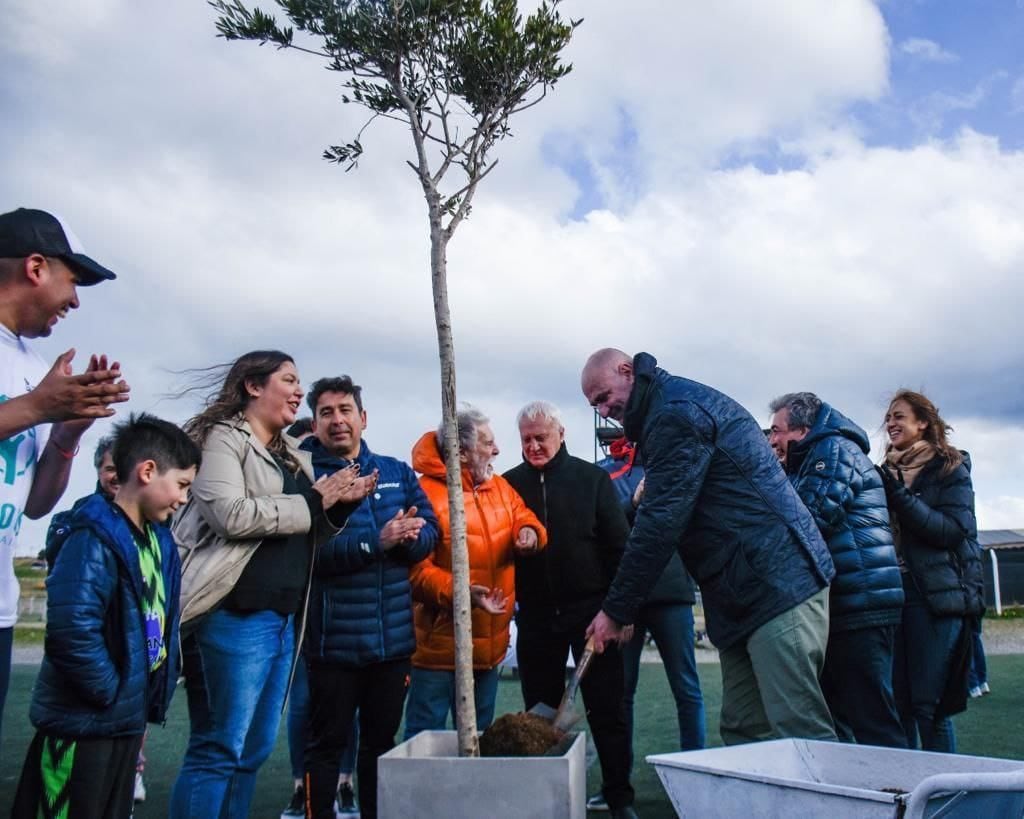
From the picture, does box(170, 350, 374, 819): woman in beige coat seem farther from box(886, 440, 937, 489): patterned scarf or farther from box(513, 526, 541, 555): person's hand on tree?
box(886, 440, 937, 489): patterned scarf

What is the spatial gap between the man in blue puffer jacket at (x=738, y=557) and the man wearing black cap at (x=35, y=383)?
6.53 ft

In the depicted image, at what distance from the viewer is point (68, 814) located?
2684 millimetres

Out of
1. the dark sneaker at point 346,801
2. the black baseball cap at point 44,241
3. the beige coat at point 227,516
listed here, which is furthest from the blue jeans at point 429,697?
the black baseball cap at point 44,241

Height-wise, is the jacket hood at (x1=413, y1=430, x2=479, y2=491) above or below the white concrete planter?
above

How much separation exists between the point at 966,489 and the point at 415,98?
11.0 feet

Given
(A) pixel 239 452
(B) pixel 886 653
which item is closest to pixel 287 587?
(A) pixel 239 452

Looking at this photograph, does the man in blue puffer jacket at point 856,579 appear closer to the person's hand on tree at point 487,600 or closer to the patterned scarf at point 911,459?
the patterned scarf at point 911,459

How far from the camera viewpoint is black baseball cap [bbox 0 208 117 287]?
8.13ft

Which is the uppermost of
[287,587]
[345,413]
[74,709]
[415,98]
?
[415,98]

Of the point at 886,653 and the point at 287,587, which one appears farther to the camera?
the point at 886,653

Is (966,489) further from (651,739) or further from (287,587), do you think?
(287,587)

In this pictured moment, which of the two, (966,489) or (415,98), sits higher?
(415,98)

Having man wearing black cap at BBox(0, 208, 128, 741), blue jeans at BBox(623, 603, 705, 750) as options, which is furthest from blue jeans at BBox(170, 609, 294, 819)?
blue jeans at BBox(623, 603, 705, 750)

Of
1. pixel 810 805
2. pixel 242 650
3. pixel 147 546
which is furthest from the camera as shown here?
pixel 242 650
